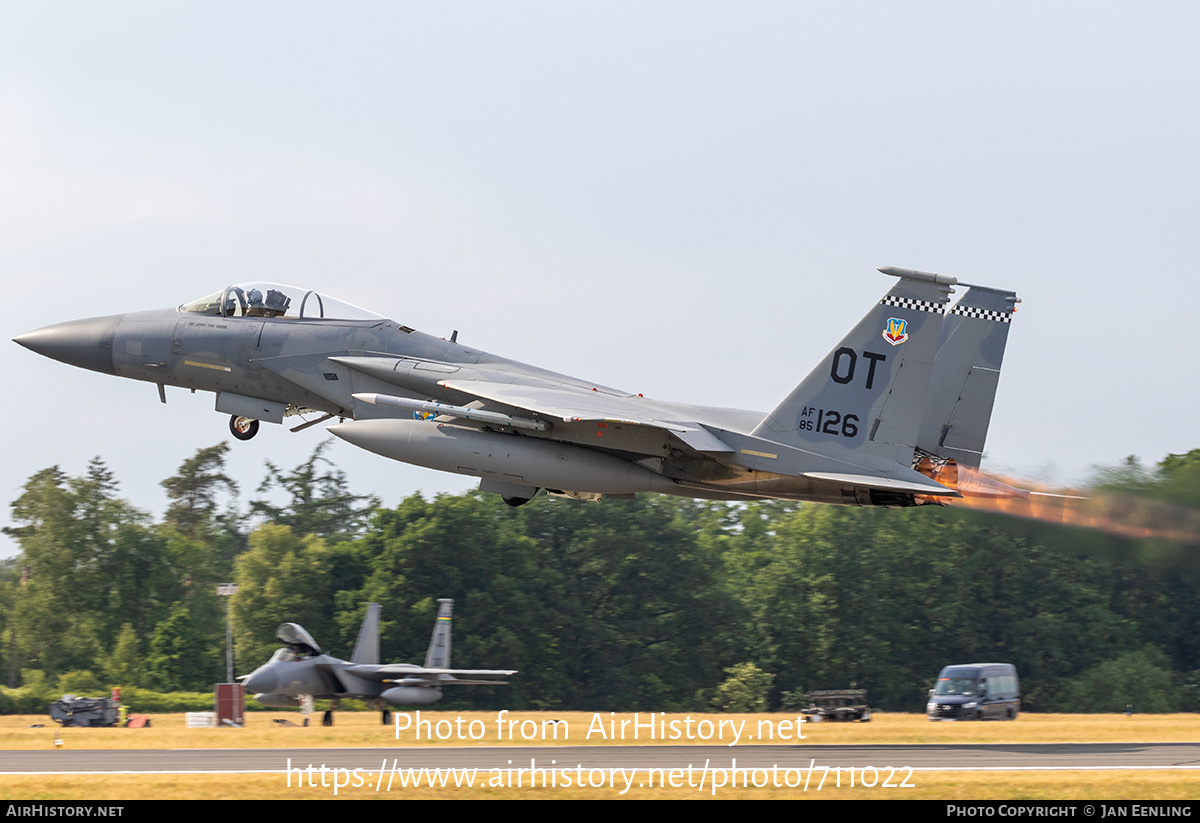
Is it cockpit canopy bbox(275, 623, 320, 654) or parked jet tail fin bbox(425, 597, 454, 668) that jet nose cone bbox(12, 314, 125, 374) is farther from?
parked jet tail fin bbox(425, 597, 454, 668)

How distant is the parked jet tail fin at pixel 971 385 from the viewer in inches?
864

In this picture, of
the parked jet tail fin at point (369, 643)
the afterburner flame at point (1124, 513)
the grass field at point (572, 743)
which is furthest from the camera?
the parked jet tail fin at point (369, 643)

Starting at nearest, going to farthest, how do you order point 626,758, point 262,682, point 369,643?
point 626,758 < point 262,682 < point 369,643

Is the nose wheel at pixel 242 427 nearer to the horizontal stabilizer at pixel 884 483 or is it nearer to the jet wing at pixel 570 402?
the jet wing at pixel 570 402

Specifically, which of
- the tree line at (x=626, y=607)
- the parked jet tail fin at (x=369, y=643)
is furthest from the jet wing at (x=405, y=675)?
the tree line at (x=626, y=607)

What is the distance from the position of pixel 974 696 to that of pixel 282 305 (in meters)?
21.6

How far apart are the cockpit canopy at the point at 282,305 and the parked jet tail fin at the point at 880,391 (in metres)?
7.14

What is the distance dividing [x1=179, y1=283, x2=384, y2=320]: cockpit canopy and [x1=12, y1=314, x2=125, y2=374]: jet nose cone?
193 centimetres

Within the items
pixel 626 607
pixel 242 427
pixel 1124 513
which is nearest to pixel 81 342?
pixel 242 427

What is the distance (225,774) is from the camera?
57.6ft

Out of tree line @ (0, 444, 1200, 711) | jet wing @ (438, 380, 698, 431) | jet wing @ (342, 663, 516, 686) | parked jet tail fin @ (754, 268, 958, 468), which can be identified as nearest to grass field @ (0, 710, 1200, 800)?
jet wing @ (342, 663, 516, 686)

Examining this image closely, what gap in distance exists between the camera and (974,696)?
33375 millimetres

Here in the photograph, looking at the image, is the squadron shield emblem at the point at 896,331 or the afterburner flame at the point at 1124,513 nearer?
the squadron shield emblem at the point at 896,331

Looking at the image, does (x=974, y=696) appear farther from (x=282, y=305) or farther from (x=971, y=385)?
(x=282, y=305)
